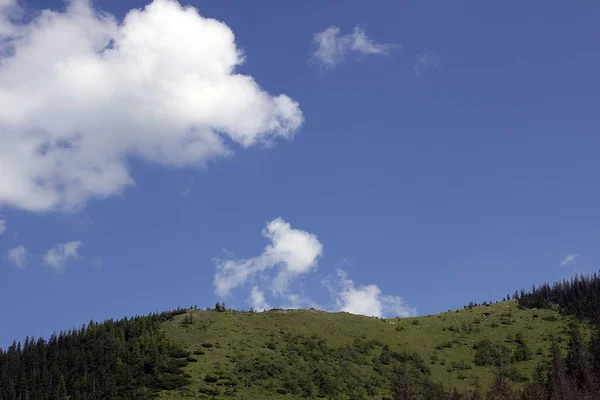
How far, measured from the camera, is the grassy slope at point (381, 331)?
117750 mm

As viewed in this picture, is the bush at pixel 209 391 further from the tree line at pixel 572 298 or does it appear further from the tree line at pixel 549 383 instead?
the tree line at pixel 572 298

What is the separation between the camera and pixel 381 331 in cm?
14825

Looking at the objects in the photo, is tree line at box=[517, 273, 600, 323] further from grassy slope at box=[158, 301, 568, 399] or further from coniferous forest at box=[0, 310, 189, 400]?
coniferous forest at box=[0, 310, 189, 400]

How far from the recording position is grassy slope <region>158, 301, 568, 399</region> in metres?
118

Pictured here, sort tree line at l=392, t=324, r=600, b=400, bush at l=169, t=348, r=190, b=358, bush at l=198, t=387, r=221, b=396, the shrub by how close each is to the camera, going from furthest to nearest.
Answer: the shrub, bush at l=169, t=348, r=190, b=358, bush at l=198, t=387, r=221, b=396, tree line at l=392, t=324, r=600, b=400

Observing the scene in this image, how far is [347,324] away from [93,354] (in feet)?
211

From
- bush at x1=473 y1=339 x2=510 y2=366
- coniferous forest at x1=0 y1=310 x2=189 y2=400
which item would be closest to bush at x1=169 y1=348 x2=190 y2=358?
coniferous forest at x1=0 y1=310 x2=189 y2=400

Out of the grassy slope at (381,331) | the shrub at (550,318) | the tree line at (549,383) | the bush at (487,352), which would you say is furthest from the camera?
the shrub at (550,318)

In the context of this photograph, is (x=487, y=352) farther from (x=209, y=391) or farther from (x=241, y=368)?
(x=209, y=391)

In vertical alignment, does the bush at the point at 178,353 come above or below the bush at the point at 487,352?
above

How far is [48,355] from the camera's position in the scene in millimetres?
124125

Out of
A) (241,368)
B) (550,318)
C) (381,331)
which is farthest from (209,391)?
(550,318)

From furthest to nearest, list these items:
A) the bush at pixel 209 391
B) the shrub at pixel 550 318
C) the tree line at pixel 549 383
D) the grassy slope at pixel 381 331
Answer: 1. the shrub at pixel 550 318
2. the grassy slope at pixel 381 331
3. the bush at pixel 209 391
4. the tree line at pixel 549 383

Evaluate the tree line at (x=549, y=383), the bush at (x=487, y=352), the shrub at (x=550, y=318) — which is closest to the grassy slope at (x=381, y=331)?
the shrub at (x=550, y=318)
